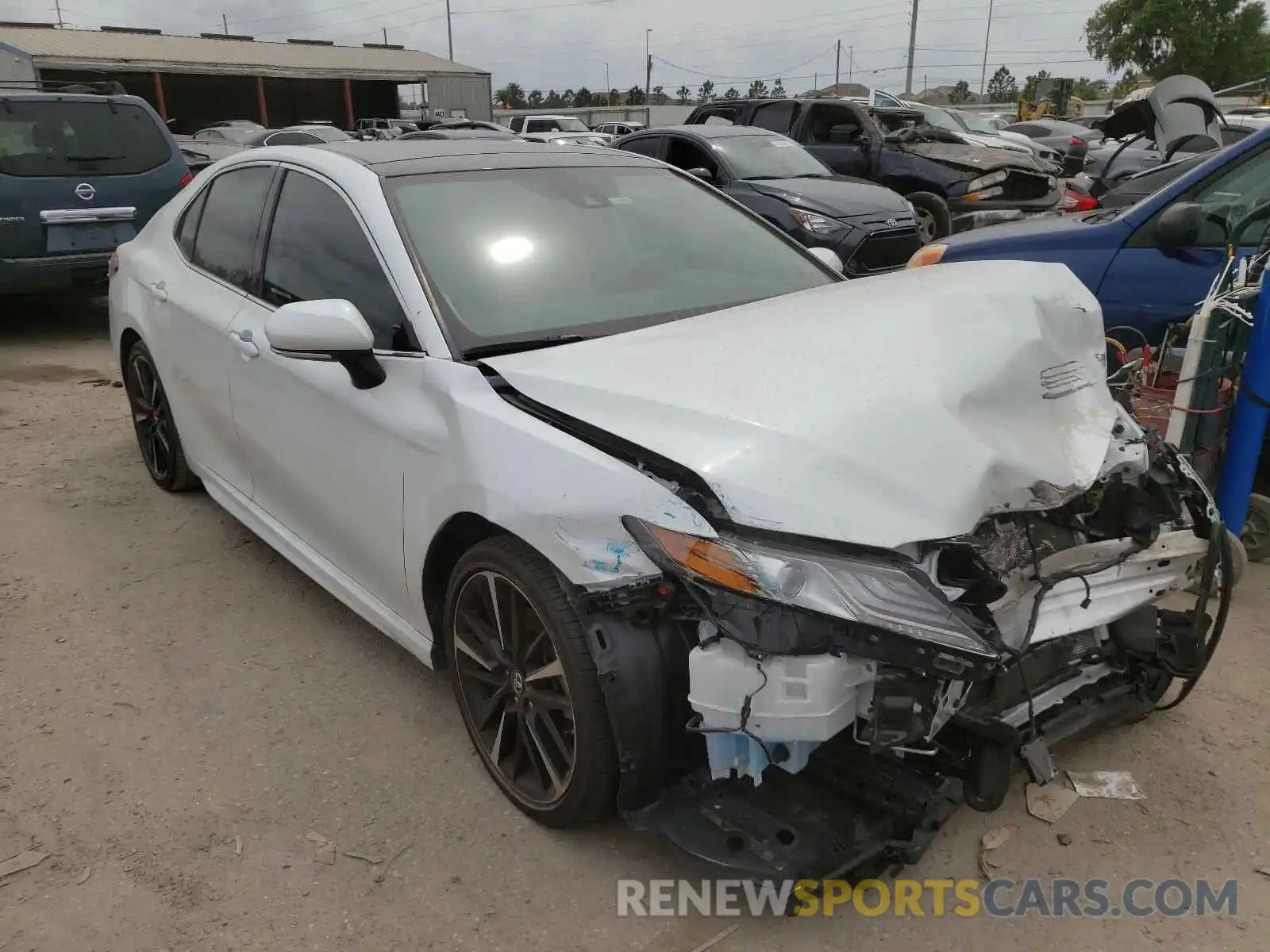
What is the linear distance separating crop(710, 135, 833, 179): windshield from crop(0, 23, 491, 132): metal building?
29.9m

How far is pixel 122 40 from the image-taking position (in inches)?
1531

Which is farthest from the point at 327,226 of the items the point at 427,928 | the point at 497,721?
the point at 427,928

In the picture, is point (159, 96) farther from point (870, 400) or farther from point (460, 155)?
point (870, 400)

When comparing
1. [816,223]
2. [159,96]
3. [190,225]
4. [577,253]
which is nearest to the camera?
[577,253]

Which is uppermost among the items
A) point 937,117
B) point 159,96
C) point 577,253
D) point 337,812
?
point 159,96

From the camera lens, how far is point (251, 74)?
36656 mm

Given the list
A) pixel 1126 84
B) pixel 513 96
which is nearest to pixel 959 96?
pixel 1126 84

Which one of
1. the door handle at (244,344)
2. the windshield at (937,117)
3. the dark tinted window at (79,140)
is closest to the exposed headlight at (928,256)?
the door handle at (244,344)

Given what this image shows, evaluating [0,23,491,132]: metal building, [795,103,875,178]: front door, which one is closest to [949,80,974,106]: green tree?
[0,23,491,132]: metal building

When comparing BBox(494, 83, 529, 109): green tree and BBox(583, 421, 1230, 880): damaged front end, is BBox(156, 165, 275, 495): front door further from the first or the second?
BBox(494, 83, 529, 109): green tree

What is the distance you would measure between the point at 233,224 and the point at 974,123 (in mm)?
19411

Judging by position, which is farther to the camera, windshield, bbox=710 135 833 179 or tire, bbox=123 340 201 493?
windshield, bbox=710 135 833 179

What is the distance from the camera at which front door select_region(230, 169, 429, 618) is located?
278 centimetres

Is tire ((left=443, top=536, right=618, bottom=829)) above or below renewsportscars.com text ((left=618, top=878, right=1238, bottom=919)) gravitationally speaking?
above
